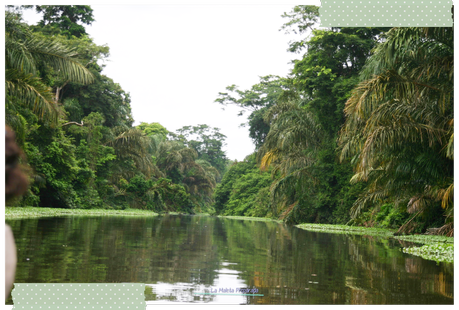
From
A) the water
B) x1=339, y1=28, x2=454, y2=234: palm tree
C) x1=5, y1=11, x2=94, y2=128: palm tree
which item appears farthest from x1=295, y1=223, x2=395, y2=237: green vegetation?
x1=5, y1=11, x2=94, y2=128: palm tree

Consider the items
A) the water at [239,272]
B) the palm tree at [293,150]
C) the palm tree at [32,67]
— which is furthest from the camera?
the palm tree at [293,150]

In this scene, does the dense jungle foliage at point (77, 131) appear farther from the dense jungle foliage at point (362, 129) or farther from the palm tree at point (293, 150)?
the palm tree at point (293, 150)

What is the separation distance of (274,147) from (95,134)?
11.8 meters

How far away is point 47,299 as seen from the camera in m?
2.75

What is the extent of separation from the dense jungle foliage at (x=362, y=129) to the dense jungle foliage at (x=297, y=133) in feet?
0.15

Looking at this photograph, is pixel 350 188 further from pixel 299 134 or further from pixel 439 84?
pixel 439 84

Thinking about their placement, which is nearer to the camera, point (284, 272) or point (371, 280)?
point (371, 280)

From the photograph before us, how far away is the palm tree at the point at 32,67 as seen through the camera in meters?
9.97

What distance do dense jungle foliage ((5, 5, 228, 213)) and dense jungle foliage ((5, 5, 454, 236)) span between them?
0.07 metres

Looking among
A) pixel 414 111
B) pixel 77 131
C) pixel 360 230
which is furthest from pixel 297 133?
pixel 77 131

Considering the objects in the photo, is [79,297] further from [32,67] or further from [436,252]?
[32,67]

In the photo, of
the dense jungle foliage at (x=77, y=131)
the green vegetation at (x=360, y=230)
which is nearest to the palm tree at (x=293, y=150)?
→ the green vegetation at (x=360, y=230)

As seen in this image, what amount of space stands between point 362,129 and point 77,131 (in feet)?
66.2

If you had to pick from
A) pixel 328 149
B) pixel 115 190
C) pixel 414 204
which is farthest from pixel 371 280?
pixel 115 190
